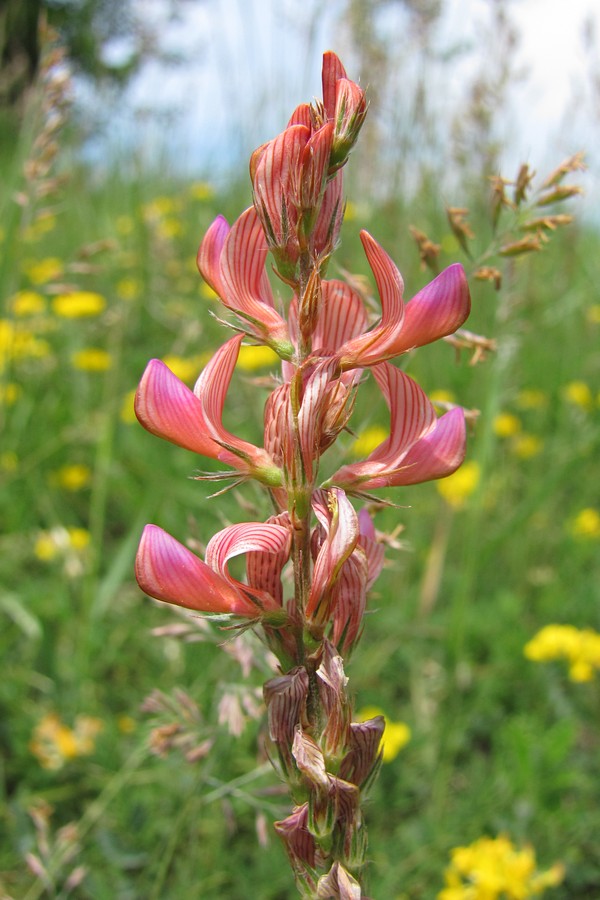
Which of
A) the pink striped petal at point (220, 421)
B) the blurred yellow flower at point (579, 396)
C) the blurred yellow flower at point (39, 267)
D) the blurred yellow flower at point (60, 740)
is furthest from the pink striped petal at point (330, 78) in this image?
the blurred yellow flower at point (39, 267)

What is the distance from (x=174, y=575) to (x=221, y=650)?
3.54ft

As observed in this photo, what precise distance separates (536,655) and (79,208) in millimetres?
4346

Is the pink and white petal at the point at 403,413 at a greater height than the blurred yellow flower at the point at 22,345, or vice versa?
the pink and white petal at the point at 403,413

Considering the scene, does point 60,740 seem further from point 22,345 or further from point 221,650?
point 22,345

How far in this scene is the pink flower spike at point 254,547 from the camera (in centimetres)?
73

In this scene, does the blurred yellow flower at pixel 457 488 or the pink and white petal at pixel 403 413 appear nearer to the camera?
the pink and white petal at pixel 403 413

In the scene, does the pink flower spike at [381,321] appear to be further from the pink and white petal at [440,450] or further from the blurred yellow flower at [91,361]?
the blurred yellow flower at [91,361]

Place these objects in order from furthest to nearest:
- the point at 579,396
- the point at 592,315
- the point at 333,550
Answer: the point at 592,315, the point at 579,396, the point at 333,550

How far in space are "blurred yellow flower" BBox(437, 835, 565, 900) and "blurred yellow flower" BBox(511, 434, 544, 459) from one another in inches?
81.9

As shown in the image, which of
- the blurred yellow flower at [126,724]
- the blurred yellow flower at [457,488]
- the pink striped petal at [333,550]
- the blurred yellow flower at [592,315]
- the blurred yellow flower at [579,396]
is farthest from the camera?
the blurred yellow flower at [592,315]

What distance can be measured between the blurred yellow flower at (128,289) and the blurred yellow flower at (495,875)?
2.75 m

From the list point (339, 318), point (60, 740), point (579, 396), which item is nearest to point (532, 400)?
point (579, 396)

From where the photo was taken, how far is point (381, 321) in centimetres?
78

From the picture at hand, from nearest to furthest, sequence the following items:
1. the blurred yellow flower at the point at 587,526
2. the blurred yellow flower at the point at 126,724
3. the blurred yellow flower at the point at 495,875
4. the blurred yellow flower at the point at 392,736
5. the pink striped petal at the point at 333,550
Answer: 1. the pink striped petal at the point at 333,550
2. the blurred yellow flower at the point at 495,875
3. the blurred yellow flower at the point at 392,736
4. the blurred yellow flower at the point at 126,724
5. the blurred yellow flower at the point at 587,526
